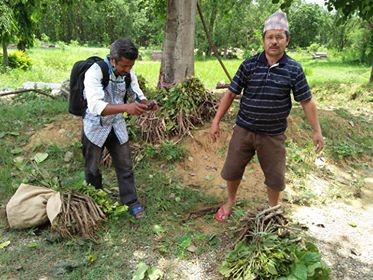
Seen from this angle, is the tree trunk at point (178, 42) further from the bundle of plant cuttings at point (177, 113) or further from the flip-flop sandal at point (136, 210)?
the flip-flop sandal at point (136, 210)

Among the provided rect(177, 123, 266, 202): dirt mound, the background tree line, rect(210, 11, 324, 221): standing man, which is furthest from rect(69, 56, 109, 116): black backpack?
the background tree line

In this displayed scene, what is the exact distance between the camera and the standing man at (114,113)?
294cm

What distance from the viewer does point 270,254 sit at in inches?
109

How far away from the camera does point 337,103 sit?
9523 mm

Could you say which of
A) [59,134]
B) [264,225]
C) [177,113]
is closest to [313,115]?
[264,225]

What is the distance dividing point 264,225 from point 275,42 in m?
1.33

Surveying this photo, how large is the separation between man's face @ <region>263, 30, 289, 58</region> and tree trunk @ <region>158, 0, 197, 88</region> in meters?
2.58

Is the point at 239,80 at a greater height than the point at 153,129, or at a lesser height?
greater

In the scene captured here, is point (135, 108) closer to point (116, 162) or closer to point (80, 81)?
point (80, 81)

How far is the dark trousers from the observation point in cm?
346

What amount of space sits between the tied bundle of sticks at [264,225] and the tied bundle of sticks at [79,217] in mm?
1195

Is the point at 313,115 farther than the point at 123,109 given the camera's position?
Yes

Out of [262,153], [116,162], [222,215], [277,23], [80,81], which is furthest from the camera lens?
[222,215]

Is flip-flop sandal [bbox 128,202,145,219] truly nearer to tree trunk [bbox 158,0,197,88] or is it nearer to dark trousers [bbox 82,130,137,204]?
dark trousers [bbox 82,130,137,204]
